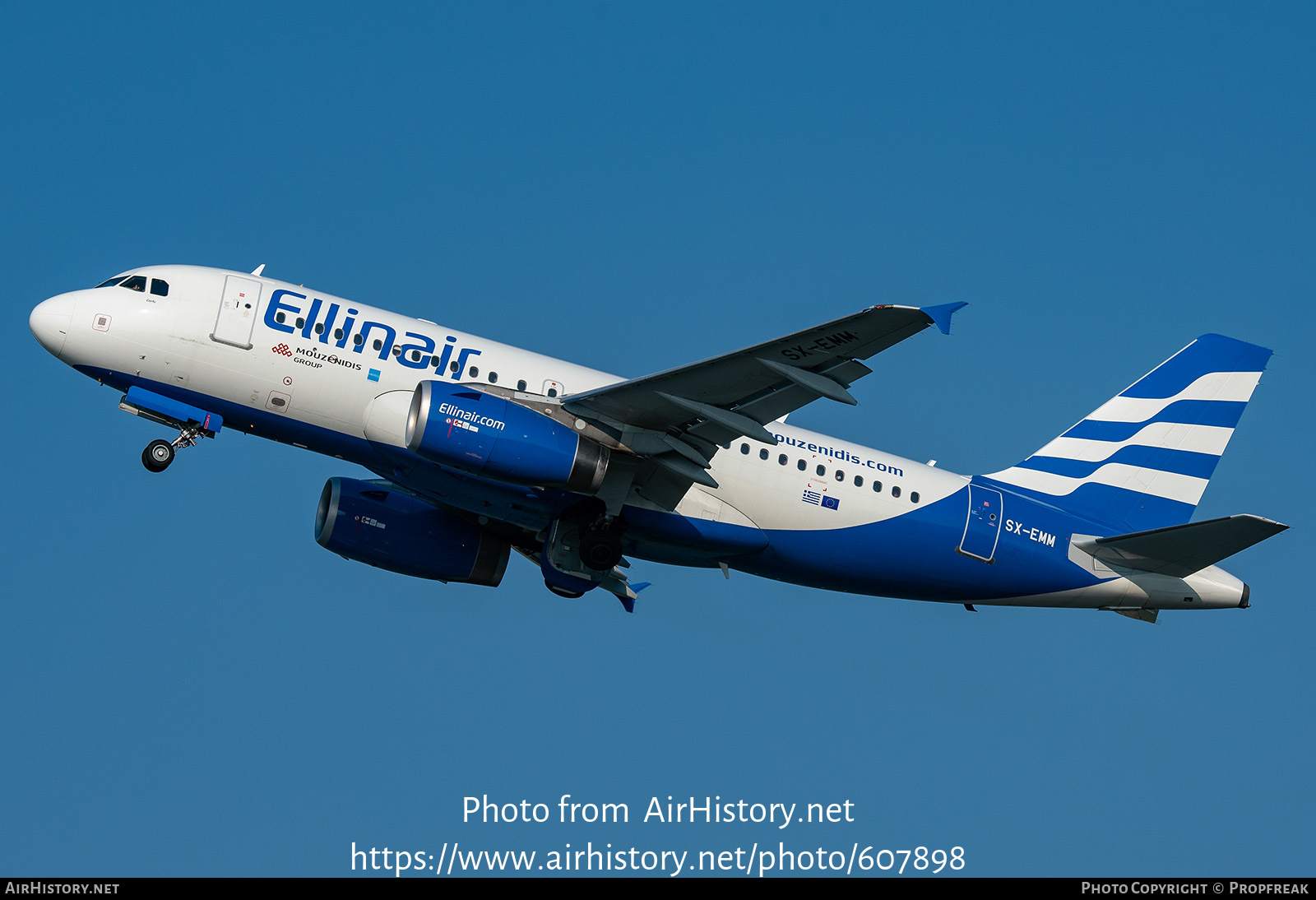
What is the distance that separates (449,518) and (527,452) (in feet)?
23.9

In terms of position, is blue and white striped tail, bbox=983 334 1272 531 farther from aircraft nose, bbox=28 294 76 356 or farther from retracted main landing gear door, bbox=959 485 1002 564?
aircraft nose, bbox=28 294 76 356

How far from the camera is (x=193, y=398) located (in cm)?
2589

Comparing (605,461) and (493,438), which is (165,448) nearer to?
(493,438)

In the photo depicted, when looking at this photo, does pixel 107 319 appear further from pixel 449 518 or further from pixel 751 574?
pixel 751 574

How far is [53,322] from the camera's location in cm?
2564

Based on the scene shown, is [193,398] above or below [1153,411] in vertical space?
below

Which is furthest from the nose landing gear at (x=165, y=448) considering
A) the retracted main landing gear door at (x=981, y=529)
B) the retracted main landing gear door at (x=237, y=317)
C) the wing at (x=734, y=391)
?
the retracted main landing gear door at (x=981, y=529)

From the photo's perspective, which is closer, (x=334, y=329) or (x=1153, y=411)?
(x=334, y=329)

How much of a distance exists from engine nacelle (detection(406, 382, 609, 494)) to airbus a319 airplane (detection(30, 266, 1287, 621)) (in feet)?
0.13

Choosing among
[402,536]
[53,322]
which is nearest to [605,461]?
[402,536]

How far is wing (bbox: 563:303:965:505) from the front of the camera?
2214 centimetres
